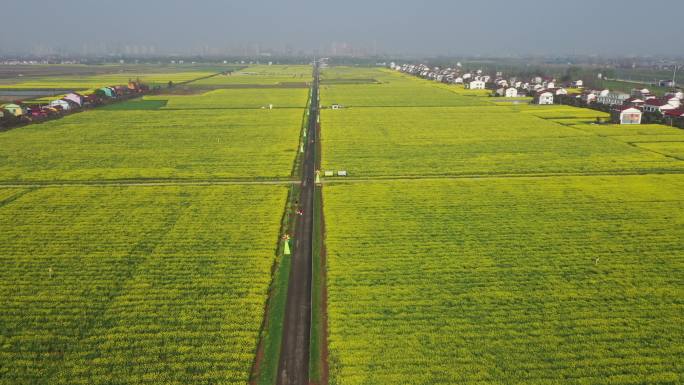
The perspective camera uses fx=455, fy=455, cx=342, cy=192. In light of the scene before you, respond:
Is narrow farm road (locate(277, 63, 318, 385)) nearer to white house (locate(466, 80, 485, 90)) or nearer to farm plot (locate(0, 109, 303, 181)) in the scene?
farm plot (locate(0, 109, 303, 181))

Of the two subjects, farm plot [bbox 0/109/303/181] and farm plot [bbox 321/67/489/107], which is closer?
farm plot [bbox 0/109/303/181]

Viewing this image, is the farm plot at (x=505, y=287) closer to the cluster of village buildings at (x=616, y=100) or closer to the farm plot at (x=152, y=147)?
the farm plot at (x=152, y=147)

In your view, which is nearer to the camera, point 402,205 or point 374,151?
point 402,205

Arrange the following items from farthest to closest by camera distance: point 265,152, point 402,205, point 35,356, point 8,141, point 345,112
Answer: point 345,112 → point 8,141 → point 265,152 → point 402,205 → point 35,356

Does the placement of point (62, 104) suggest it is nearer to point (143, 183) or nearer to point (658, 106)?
point (143, 183)

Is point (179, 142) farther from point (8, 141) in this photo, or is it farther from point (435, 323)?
point (435, 323)

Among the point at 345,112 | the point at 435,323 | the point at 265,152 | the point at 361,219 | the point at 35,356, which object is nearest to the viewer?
the point at 35,356

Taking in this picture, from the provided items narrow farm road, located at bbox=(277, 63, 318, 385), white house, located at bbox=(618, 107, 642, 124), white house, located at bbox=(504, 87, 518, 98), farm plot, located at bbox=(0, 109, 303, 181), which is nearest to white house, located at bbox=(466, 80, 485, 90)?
white house, located at bbox=(504, 87, 518, 98)

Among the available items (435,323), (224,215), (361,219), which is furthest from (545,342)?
(224,215)
